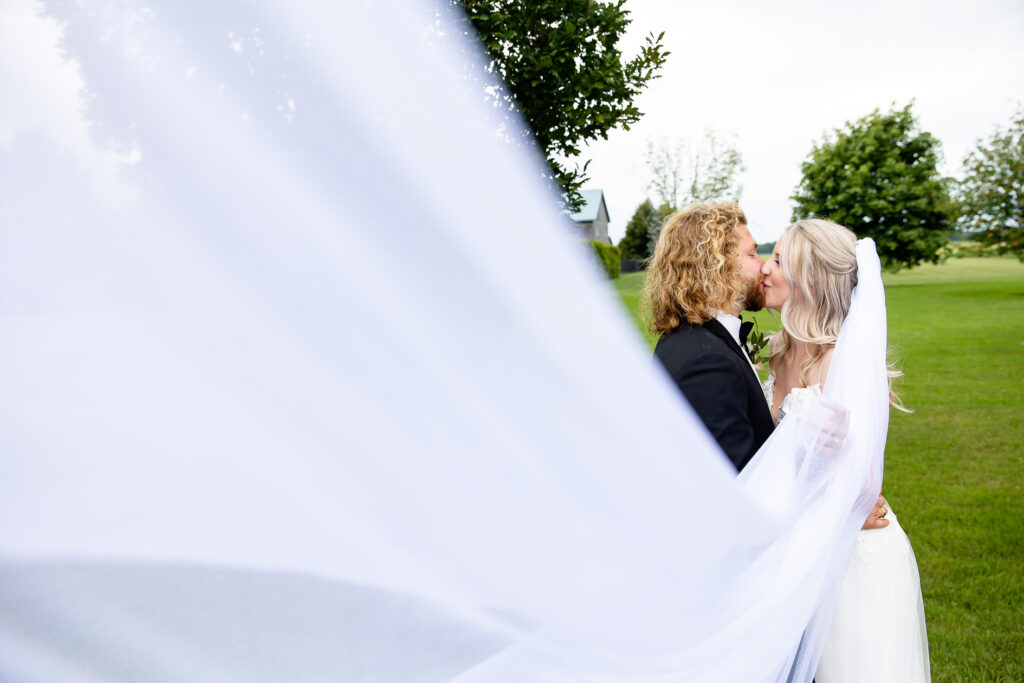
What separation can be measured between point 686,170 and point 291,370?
61.4 feet

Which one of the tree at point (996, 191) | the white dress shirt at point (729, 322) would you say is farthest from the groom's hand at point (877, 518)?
the tree at point (996, 191)

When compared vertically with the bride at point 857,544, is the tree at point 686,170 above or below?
above

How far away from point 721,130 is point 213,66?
67.1 feet

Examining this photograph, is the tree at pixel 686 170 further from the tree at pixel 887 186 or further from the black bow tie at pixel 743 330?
the tree at pixel 887 186

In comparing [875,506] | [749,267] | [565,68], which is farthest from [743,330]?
[565,68]

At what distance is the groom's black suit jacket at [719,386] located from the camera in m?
2.31

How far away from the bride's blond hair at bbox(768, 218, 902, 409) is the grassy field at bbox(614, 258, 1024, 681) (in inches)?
95.9

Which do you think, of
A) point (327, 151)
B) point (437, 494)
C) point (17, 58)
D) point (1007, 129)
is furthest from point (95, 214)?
point (1007, 129)

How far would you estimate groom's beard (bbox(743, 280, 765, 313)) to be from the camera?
2.96 m

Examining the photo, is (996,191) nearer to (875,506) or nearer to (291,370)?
(875,506)

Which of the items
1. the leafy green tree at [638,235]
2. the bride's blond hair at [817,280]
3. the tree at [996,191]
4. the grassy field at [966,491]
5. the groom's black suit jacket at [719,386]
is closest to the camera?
the groom's black suit jacket at [719,386]

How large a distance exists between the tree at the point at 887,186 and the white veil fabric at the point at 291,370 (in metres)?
44.4

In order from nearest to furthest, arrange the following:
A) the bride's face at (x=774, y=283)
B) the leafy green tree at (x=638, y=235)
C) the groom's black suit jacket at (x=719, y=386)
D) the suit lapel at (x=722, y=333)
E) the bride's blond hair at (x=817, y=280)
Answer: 1. the groom's black suit jacket at (x=719, y=386)
2. the suit lapel at (x=722, y=333)
3. the bride's blond hair at (x=817, y=280)
4. the bride's face at (x=774, y=283)
5. the leafy green tree at (x=638, y=235)

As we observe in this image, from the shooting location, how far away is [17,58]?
1137 millimetres
